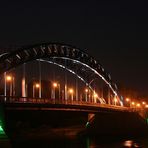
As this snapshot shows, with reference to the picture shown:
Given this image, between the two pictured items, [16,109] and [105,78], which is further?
[105,78]

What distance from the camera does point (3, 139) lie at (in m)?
50.8

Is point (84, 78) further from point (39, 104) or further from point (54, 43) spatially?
point (39, 104)

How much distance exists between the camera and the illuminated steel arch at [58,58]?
241 ft

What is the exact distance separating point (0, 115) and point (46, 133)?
27.3 meters

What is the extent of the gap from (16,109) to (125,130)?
149ft

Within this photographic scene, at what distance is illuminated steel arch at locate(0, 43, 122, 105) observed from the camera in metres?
73.4

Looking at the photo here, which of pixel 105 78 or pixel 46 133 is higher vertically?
pixel 105 78

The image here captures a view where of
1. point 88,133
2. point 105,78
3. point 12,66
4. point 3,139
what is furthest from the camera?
point 105,78

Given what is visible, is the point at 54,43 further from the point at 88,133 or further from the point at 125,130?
the point at 125,130

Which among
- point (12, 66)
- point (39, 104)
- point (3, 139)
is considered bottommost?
point (3, 139)

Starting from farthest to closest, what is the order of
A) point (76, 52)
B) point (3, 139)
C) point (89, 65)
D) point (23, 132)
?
point (89, 65), point (76, 52), point (23, 132), point (3, 139)

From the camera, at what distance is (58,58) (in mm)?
88562

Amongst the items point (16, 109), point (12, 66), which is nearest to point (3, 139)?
point (16, 109)

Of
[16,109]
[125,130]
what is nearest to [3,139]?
[16,109]
